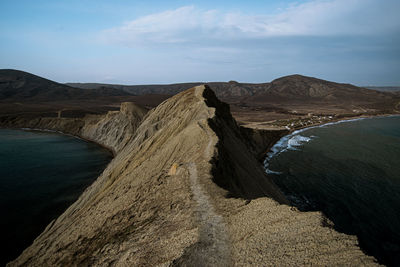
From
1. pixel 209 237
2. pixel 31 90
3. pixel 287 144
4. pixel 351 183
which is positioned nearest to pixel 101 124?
pixel 287 144

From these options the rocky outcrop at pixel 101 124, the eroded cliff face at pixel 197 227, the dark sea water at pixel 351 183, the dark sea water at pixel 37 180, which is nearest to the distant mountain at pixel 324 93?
the dark sea water at pixel 351 183

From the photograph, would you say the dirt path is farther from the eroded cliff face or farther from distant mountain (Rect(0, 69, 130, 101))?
distant mountain (Rect(0, 69, 130, 101))

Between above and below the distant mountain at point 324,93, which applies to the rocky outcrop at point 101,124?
below

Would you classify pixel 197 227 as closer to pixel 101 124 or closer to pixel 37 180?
pixel 37 180

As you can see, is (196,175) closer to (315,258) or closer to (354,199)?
(315,258)

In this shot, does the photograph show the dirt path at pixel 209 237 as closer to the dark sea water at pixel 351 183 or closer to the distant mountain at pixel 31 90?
the dark sea water at pixel 351 183

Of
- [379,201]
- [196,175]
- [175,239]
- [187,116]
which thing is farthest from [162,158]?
[379,201]
